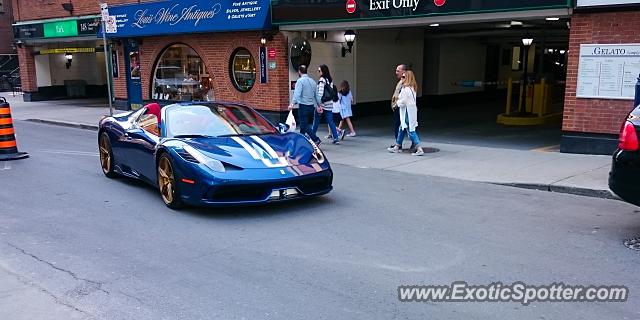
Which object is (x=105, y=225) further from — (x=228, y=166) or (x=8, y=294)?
(x=8, y=294)

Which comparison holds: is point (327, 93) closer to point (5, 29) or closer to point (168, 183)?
point (168, 183)

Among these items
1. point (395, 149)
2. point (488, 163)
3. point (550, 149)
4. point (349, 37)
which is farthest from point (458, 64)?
point (488, 163)

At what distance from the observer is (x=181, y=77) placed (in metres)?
19.2

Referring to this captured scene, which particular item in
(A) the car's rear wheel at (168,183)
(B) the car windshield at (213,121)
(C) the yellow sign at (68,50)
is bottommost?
(A) the car's rear wheel at (168,183)

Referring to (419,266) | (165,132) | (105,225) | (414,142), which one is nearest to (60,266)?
(105,225)

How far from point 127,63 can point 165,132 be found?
1507 centimetres

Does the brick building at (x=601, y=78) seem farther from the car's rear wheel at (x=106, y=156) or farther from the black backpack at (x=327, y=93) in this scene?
the car's rear wheel at (x=106, y=156)

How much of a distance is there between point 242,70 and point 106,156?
26.7 ft

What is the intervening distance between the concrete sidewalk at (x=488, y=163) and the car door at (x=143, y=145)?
12.8 ft

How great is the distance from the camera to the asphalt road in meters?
4.17

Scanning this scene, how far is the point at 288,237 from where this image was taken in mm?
5844

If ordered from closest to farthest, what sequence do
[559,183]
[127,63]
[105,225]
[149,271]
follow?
1. [149,271]
2. [105,225]
3. [559,183]
4. [127,63]

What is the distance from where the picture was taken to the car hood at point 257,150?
666 cm

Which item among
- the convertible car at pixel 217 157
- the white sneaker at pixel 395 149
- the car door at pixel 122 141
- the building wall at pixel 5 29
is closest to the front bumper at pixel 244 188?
the convertible car at pixel 217 157
